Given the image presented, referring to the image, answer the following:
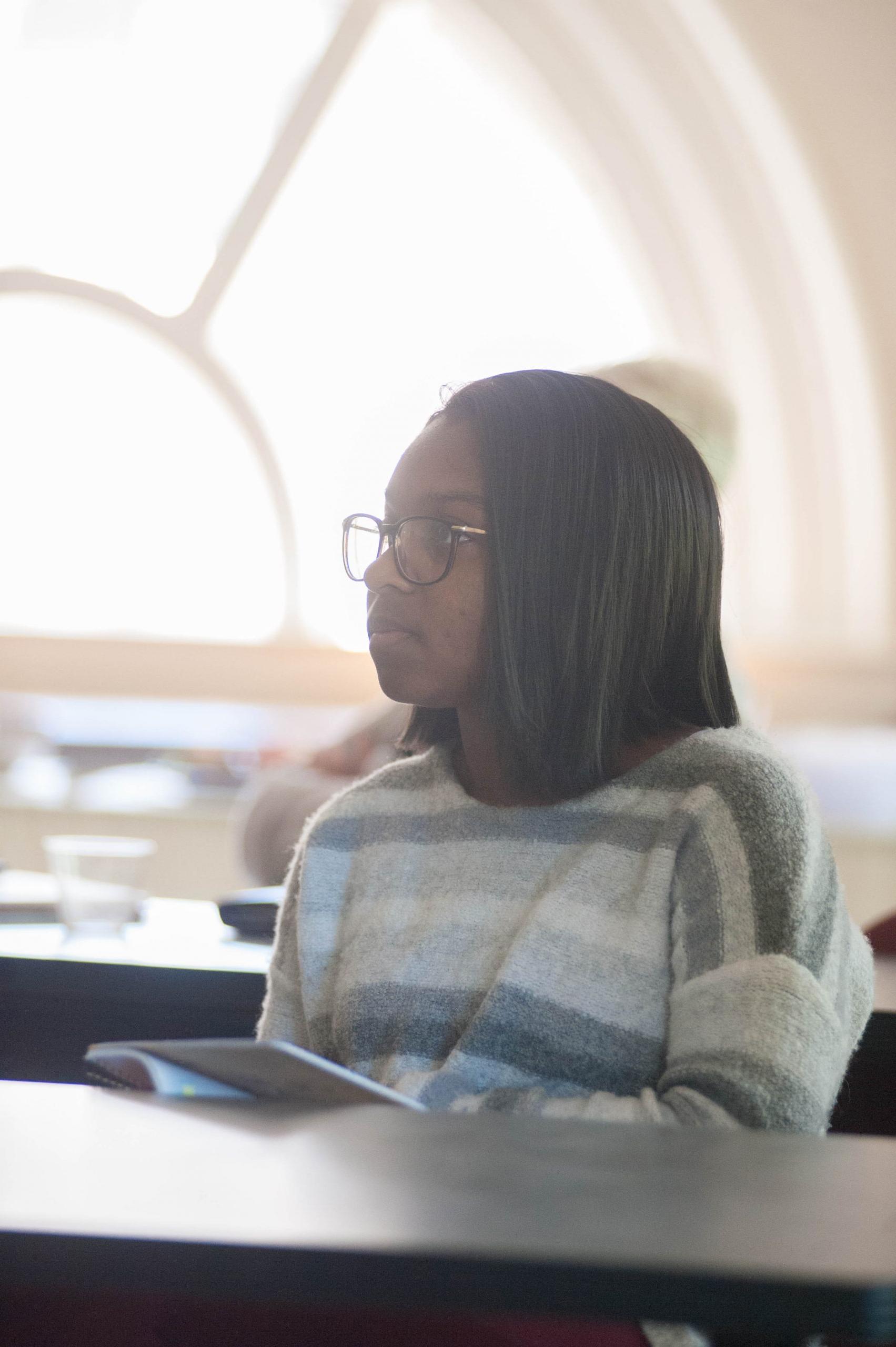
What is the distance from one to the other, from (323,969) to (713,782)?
391 millimetres

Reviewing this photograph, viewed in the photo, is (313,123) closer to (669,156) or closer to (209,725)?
(669,156)

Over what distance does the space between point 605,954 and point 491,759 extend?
0.25 metres

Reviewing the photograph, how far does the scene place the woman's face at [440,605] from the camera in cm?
113

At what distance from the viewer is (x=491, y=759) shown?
1.20 m

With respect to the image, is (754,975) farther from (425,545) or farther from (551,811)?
(425,545)

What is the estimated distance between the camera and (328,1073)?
Result: 0.71m

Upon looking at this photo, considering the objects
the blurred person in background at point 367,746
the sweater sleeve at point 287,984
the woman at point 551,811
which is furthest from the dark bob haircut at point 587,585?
the blurred person in background at point 367,746

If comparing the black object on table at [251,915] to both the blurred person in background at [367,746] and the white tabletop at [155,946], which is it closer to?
the white tabletop at [155,946]

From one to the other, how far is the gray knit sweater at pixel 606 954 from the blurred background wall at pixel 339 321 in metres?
2.42

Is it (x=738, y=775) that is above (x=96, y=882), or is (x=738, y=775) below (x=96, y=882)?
above

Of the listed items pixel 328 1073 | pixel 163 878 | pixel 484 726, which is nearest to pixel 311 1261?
pixel 328 1073

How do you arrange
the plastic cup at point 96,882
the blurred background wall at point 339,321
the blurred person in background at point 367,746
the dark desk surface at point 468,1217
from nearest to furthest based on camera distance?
the dark desk surface at point 468,1217
the plastic cup at point 96,882
the blurred person in background at point 367,746
the blurred background wall at point 339,321

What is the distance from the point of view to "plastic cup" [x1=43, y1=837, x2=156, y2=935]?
1646 mm

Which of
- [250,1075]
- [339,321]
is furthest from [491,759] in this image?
[339,321]
